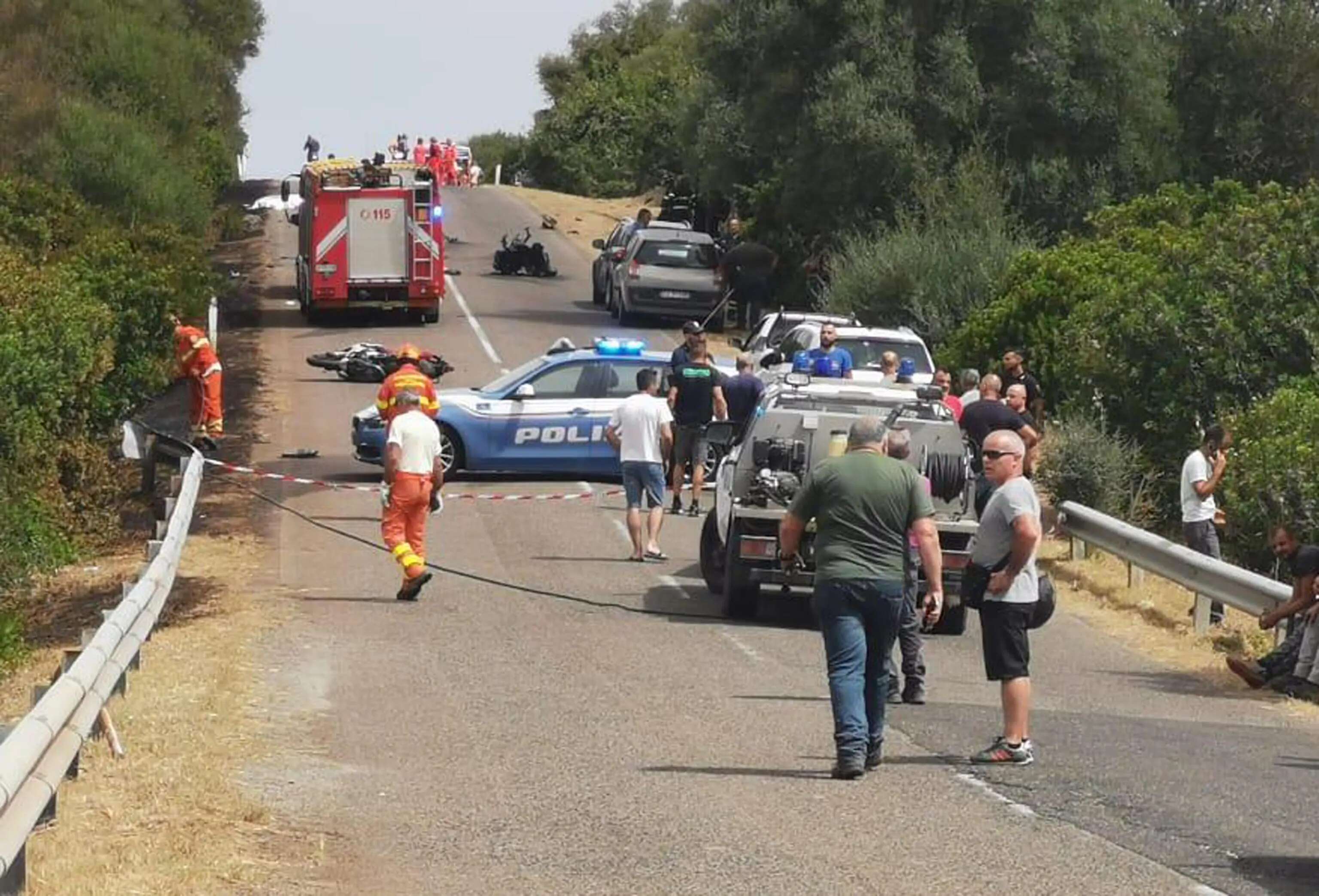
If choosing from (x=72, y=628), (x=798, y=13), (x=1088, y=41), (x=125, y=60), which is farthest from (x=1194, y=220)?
(x=125, y=60)

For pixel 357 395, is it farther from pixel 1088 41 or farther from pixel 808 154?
pixel 1088 41

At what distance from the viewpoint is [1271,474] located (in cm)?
2056

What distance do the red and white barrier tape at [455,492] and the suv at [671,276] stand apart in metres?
16.2

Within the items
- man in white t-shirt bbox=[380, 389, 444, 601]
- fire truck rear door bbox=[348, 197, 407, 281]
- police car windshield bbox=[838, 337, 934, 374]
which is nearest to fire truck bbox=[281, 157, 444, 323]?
fire truck rear door bbox=[348, 197, 407, 281]

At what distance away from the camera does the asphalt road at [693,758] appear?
931 centimetres

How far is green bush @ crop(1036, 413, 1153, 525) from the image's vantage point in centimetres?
2408

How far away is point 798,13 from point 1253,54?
8.56 meters

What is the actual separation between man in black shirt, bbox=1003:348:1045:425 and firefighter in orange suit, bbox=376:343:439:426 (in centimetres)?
553

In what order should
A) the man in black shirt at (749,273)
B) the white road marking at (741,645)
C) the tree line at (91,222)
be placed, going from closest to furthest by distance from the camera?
the white road marking at (741,645), the tree line at (91,222), the man in black shirt at (749,273)

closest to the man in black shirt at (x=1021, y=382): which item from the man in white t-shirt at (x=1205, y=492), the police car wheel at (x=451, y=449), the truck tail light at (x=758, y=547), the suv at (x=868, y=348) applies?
the suv at (x=868, y=348)

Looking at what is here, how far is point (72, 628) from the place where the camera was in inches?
772

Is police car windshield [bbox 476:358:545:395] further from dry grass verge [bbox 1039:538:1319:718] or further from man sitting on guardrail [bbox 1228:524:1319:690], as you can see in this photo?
man sitting on guardrail [bbox 1228:524:1319:690]

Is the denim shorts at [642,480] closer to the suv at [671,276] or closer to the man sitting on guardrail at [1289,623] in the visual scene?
the man sitting on guardrail at [1289,623]

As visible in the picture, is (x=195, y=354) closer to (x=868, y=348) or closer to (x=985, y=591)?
(x=868, y=348)
